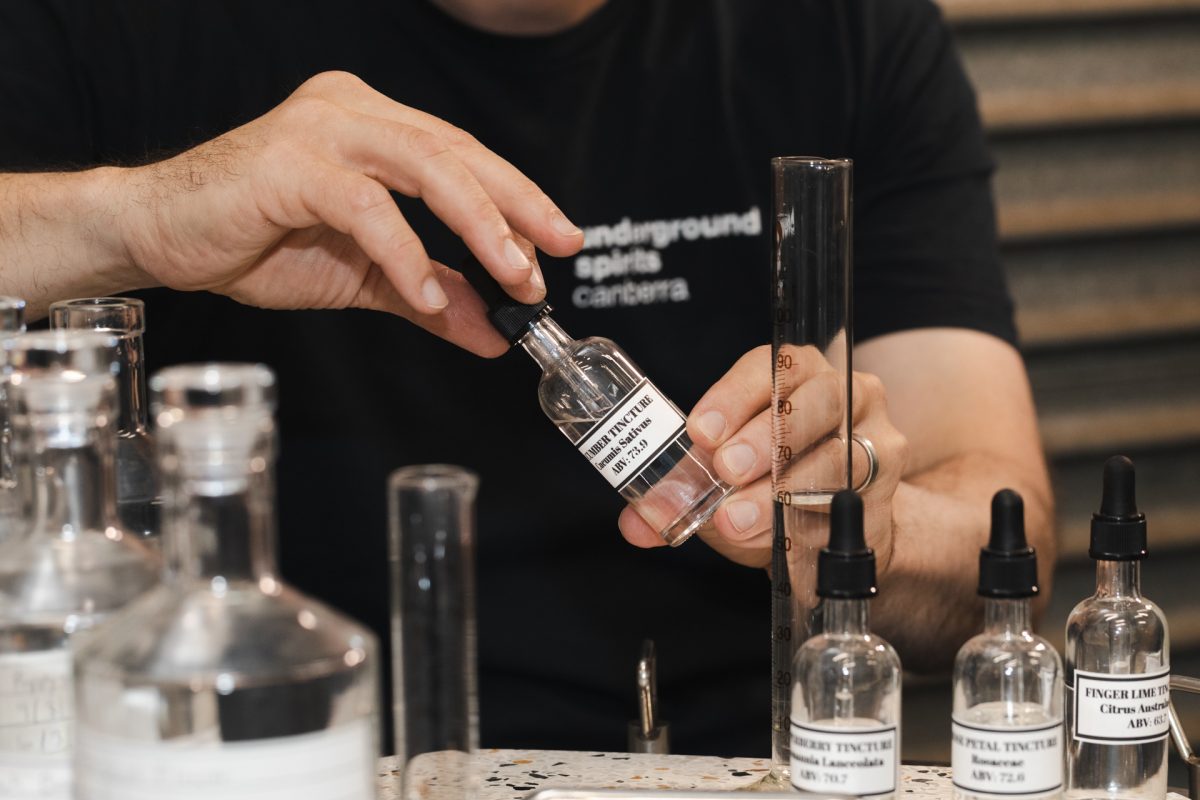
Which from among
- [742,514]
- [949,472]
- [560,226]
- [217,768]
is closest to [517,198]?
[560,226]

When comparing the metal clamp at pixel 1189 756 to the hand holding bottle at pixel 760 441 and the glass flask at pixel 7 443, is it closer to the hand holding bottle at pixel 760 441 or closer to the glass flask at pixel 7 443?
the hand holding bottle at pixel 760 441

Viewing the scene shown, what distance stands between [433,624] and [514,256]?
0.32 m

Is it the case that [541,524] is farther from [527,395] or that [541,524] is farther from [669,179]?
[669,179]

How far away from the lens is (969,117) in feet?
5.27

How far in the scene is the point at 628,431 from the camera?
2.74ft

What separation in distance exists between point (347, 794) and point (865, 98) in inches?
46.8

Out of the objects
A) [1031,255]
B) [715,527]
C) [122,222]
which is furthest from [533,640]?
[1031,255]

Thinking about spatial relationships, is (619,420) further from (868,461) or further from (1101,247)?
(1101,247)

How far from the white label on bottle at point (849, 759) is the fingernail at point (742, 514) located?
0.89 ft

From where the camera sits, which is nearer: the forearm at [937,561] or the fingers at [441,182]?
the fingers at [441,182]

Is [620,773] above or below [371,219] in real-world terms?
below

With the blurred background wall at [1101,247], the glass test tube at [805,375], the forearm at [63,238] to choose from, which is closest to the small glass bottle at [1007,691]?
the glass test tube at [805,375]

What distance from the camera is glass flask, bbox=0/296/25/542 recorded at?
0.68 metres

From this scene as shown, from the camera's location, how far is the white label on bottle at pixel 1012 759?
677 millimetres
